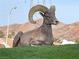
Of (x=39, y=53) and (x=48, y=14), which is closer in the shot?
(x=39, y=53)

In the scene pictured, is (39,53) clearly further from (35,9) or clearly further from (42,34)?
(35,9)

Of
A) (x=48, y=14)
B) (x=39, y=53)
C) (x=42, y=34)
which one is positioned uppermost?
(x=48, y=14)

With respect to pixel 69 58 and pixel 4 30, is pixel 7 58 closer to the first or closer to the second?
pixel 69 58

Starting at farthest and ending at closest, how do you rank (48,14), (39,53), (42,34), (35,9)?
(35,9), (48,14), (42,34), (39,53)

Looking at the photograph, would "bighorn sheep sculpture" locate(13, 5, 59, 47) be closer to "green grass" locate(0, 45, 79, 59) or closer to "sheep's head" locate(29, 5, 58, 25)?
"sheep's head" locate(29, 5, 58, 25)

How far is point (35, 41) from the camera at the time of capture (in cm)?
2108

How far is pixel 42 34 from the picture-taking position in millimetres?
21406

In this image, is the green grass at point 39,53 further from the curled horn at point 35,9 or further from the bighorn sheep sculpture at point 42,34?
the curled horn at point 35,9

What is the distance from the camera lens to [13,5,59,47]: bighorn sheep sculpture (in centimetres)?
2110

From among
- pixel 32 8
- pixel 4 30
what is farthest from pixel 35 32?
pixel 4 30

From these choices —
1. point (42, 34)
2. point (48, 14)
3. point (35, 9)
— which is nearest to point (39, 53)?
point (42, 34)

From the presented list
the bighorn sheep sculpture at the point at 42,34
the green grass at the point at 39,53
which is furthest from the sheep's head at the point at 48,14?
the green grass at the point at 39,53

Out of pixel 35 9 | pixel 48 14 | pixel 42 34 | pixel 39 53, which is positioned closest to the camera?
pixel 39 53

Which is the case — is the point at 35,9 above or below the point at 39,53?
above
